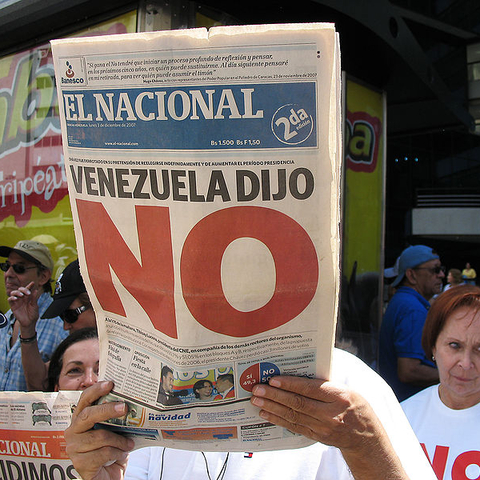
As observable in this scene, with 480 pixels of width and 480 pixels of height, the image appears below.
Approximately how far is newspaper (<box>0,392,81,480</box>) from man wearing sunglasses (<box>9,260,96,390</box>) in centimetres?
48

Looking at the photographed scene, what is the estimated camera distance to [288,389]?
0.87 meters

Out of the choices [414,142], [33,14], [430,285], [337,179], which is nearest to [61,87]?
[337,179]

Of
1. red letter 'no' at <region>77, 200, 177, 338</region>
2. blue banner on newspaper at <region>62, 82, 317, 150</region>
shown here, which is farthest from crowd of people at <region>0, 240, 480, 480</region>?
blue banner on newspaper at <region>62, 82, 317, 150</region>

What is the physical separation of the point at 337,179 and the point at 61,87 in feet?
1.64

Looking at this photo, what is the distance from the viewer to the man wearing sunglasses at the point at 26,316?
2398 millimetres

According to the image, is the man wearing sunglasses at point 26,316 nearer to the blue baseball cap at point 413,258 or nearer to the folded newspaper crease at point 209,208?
the folded newspaper crease at point 209,208

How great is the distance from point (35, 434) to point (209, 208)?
3.90 ft

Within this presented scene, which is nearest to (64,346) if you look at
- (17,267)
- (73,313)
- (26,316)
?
(73,313)

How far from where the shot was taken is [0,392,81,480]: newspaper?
1.61 metres

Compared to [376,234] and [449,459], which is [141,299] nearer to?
[449,459]

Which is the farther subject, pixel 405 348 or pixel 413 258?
pixel 413 258

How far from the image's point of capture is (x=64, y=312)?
221cm

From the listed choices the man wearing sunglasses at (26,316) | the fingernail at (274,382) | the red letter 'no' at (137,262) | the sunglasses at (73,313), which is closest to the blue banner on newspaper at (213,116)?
the red letter 'no' at (137,262)

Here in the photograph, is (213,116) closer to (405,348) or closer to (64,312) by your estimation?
(64,312)
